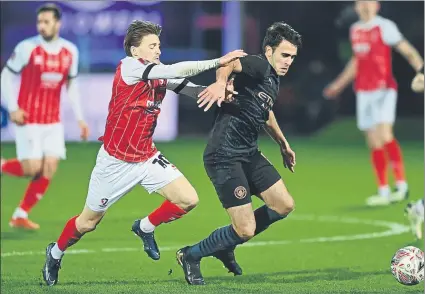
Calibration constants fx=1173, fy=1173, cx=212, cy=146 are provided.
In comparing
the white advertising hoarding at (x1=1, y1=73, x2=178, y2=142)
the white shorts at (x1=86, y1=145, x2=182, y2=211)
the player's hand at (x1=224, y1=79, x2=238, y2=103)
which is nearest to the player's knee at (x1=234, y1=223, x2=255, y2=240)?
the white shorts at (x1=86, y1=145, x2=182, y2=211)

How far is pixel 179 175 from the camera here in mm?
8352

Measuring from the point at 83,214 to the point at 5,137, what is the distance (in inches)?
535

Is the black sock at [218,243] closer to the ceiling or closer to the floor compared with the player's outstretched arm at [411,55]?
closer to the floor

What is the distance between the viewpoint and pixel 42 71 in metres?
11.7

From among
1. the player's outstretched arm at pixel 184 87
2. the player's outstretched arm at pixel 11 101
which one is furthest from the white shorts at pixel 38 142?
the player's outstretched arm at pixel 184 87

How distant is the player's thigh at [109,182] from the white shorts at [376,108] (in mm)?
6697

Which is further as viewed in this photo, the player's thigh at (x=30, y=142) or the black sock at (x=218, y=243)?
the player's thigh at (x=30, y=142)

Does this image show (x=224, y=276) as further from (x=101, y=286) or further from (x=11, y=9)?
(x=11, y=9)

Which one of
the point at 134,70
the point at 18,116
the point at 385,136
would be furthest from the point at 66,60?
the point at 385,136

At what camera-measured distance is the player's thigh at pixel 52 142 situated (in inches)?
463

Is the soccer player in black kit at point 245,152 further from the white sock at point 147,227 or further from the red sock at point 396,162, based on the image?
the red sock at point 396,162

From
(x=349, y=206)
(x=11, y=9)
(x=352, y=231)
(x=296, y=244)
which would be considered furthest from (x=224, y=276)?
(x=11, y=9)

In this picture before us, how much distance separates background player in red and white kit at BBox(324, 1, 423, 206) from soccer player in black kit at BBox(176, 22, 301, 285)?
578 centimetres

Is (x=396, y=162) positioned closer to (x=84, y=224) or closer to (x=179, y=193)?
(x=179, y=193)
